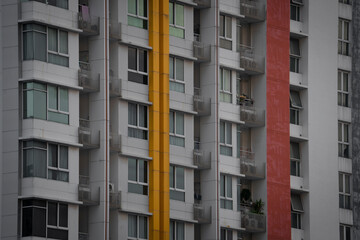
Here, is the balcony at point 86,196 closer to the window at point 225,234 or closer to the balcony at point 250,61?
the window at point 225,234

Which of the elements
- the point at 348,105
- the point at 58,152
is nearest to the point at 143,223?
the point at 58,152

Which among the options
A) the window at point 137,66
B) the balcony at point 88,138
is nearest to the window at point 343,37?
the window at point 137,66

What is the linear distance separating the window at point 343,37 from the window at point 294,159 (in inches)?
324

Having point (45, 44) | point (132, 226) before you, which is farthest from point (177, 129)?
point (45, 44)

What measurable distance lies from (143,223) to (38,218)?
8925mm

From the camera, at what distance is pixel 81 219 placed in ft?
260

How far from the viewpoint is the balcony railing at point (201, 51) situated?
87.2 meters

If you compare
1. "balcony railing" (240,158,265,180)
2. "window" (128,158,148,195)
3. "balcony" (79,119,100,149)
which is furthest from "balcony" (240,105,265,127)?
"balcony" (79,119,100,149)

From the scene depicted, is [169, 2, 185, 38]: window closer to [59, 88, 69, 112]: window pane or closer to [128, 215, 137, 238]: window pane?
[59, 88, 69, 112]: window pane

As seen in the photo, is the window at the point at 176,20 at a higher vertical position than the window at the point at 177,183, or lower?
higher

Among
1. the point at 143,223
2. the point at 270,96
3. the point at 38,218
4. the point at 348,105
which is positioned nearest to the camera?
the point at 38,218

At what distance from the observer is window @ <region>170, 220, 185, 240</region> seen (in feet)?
276

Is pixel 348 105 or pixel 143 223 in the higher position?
pixel 348 105

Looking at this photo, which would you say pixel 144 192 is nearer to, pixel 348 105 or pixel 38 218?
pixel 38 218
